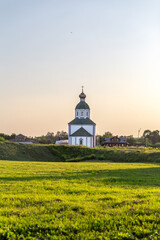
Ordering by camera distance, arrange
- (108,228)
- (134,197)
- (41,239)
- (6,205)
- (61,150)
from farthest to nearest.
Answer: (61,150) < (134,197) < (6,205) < (108,228) < (41,239)

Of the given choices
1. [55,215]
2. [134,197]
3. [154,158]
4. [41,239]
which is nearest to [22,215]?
[55,215]

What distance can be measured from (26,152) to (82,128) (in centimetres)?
2928

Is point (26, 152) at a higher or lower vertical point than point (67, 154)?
higher

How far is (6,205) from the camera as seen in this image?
9234mm

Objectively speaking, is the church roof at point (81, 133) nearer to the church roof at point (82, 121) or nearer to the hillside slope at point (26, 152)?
the church roof at point (82, 121)

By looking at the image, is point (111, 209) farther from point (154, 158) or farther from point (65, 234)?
point (154, 158)

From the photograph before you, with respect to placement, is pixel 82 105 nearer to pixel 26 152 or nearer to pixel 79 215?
pixel 26 152

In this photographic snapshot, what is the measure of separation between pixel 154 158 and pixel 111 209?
3646 centimetres

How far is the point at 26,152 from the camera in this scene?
49.3m

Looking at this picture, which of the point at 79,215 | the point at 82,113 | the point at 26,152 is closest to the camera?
the point at 79,215

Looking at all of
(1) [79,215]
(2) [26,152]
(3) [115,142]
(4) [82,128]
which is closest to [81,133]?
(4) [82,128]

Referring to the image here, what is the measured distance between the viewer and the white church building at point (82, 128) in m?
74.8

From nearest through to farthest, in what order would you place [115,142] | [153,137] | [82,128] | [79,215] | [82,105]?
[79,215]
[82,128]
[82,105]
[115,142]
[153,137]

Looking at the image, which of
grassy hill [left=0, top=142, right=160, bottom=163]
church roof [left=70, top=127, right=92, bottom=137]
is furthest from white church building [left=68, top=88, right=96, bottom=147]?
grassy hill [left=0, top=142, right=160, bottom=163]
